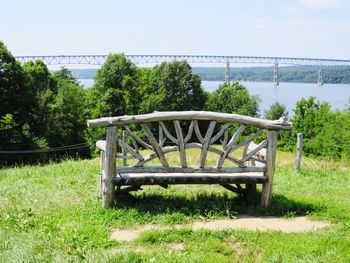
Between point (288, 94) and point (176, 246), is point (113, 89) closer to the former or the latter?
point (176, 246)

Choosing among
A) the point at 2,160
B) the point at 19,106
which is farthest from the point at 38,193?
the point at 19,106

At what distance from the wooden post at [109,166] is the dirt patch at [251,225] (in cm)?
90

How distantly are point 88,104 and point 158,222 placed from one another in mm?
37169

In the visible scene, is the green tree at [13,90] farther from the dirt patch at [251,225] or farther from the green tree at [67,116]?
the dirt patch at [251,225]

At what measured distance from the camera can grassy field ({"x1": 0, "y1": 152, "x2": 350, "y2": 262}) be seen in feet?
18.2

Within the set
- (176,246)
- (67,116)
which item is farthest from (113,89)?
(176,246)

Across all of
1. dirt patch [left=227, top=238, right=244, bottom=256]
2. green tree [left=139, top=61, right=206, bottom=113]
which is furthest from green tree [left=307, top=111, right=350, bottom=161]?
dirt patch [left=227, top=238, right=244, bottom=256]

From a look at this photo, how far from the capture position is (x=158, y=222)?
689 cm

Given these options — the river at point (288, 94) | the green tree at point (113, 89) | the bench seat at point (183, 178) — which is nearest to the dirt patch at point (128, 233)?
the bench seat at point (183, 178)

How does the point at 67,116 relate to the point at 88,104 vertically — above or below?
below

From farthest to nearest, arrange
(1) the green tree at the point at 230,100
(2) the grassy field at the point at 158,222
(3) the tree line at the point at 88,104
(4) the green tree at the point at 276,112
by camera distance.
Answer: (4) the green tree at the point at 276,112 → (1) the green tree at the point at 230,100 → (3) the tree line at the point at 88,104 → (2) the grassy field at the point at 158,222

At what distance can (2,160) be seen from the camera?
1059 inches

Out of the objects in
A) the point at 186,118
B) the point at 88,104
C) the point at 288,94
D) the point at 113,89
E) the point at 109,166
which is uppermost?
the point at 186,118

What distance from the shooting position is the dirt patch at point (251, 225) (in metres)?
6.51
